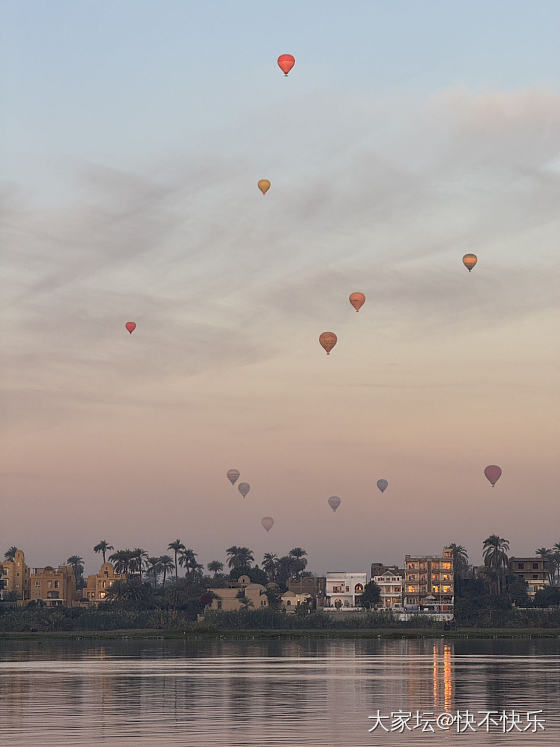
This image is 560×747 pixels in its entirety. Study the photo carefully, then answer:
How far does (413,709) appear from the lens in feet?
184

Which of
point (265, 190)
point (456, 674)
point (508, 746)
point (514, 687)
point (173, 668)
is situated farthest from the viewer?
point (265, 190)

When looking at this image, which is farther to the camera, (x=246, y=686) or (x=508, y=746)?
(x=246, y=686)

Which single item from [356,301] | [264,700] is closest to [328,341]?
[356,301]

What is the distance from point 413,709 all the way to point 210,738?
49.7 ft

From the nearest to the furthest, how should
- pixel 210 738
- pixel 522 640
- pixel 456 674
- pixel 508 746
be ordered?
pixel 508 746 < pixel 210 738 < pixel 456 674 < pixel 522 640

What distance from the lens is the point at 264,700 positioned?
205 feet

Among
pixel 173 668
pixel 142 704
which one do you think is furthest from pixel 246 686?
pixel 173 668

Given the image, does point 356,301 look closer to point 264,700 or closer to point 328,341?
point 328,341

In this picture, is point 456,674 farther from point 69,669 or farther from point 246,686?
point 69,669

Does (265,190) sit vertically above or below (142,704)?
above

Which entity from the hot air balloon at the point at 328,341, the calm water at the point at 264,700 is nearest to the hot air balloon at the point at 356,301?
the hot air balloon at the point at 328,341
